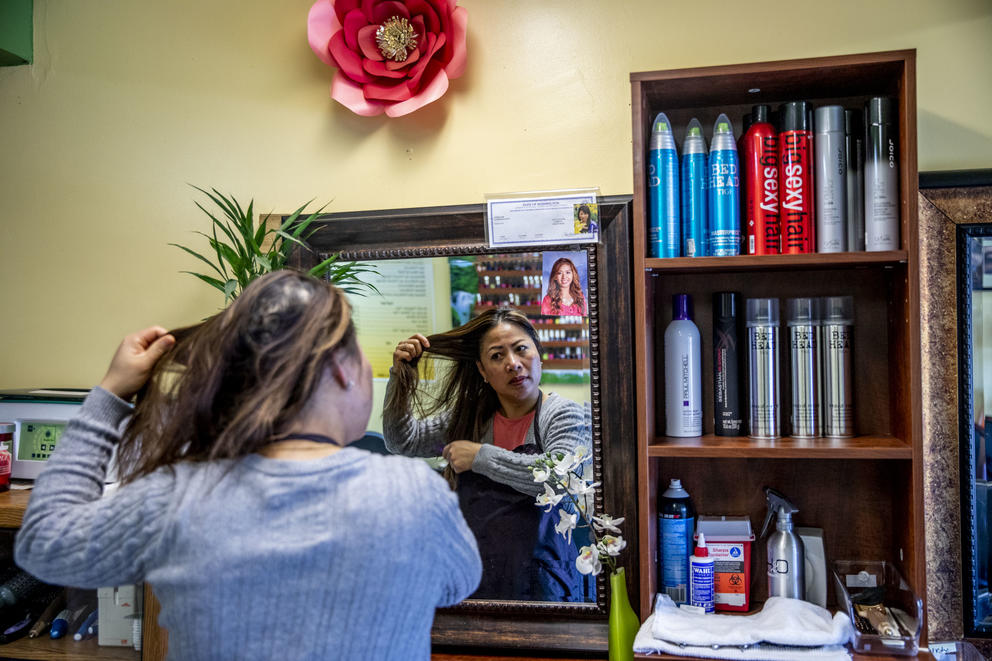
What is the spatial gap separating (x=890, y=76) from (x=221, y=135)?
1615 millimetres

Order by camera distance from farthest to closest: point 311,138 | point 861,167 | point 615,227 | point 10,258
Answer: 1. point 10,258
2. point 311,138
3. point 615,227
4. point 861,167

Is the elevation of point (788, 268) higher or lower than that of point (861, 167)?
lower

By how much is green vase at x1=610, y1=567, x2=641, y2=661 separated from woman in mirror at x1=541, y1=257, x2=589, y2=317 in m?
0.60

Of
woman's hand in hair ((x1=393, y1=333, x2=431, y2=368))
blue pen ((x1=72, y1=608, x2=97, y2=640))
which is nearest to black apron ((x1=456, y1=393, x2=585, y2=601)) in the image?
woman's hand in hair ((x1=393, y1=333, x2=431, y2=368))

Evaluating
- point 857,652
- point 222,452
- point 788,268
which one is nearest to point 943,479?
point 857,652

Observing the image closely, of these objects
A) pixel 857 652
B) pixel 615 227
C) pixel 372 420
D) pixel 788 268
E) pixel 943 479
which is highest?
pixel 615 227

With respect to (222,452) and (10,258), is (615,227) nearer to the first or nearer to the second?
(222,452)

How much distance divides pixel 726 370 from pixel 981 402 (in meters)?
0.54

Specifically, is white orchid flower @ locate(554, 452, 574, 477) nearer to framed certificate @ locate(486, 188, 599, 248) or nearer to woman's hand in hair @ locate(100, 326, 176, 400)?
framed certificate @ locate(486, 188, 599, 248)

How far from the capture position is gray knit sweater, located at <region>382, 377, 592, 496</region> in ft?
6.14

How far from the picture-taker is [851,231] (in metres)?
1.66

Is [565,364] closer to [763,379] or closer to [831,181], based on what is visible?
[763,379]

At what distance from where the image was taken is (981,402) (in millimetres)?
1725

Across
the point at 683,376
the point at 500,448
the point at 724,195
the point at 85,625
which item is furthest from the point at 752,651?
the point at 85,625
